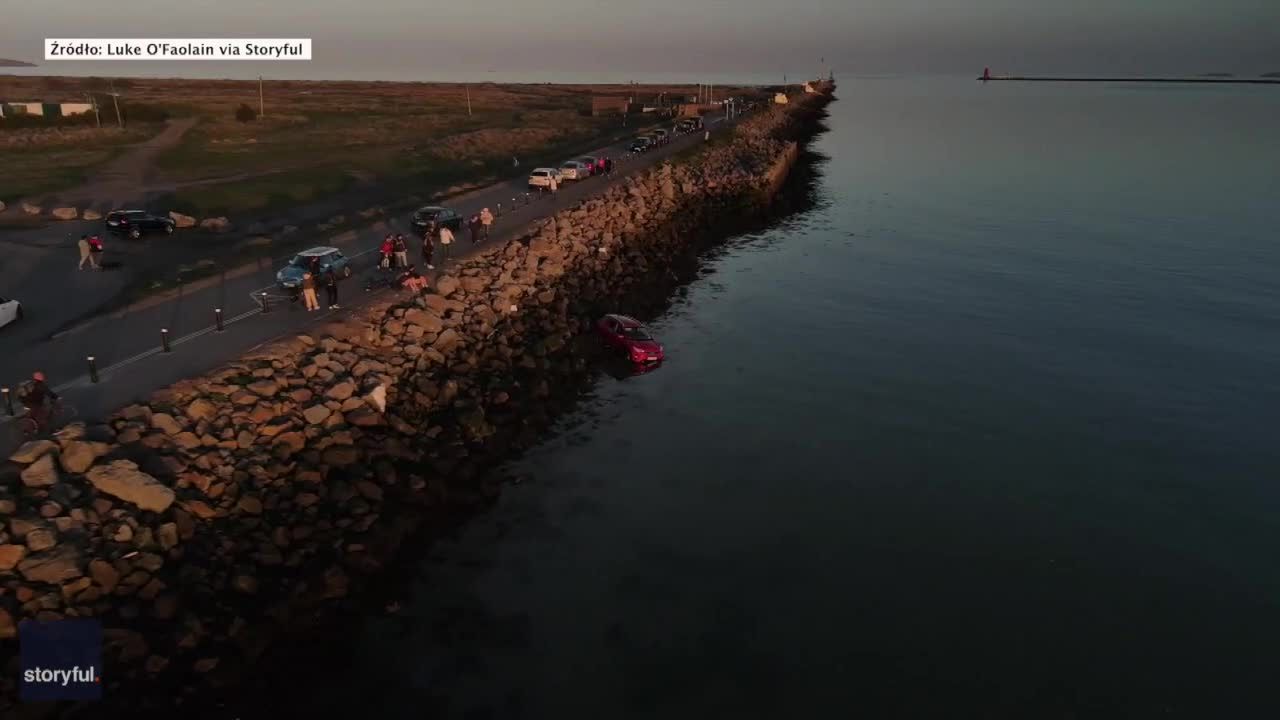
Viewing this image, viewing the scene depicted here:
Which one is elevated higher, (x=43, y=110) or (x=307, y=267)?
(x=43, y=110)

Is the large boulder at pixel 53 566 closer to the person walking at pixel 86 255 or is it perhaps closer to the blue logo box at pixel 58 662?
the blue logo box at pixel 58 662

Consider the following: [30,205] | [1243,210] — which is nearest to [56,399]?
[30,205]

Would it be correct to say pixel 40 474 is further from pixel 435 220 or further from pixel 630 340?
pixel 435 220

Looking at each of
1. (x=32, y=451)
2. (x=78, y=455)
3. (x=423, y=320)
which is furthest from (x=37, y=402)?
(x=423, y=320)

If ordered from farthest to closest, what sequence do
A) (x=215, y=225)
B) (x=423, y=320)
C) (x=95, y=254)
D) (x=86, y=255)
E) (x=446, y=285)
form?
(x=215, y=225) → (x=95, y=254) → (x=86, y=255) → (x=446, y=285) → (x=423, y=320)

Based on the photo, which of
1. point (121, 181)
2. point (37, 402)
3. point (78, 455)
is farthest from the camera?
point (121, 181)

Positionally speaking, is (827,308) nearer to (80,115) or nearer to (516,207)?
(516,207)
